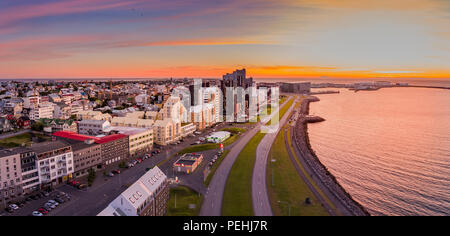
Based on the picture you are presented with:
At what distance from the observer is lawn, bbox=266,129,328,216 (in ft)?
35.2

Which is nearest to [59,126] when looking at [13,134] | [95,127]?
[13,134]

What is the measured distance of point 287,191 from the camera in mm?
12484

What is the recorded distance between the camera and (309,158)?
18.3 meters

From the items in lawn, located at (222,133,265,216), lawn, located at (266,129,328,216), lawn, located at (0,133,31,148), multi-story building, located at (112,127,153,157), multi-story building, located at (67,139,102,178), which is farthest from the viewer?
lawn, located at (0,133,31,148)

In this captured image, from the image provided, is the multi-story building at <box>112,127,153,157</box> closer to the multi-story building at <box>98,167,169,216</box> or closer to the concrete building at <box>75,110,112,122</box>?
the concrete building at <box>75,110,112,122</box>

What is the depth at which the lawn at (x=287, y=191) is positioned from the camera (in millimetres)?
10724

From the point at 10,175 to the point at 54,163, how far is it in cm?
183

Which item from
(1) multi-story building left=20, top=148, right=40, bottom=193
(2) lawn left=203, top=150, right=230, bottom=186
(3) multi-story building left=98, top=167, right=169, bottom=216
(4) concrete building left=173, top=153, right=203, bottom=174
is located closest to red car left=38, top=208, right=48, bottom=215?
(1) multi-story building left=20, top=148, right=40, bottom=193

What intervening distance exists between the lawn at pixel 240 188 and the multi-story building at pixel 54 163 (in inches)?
320

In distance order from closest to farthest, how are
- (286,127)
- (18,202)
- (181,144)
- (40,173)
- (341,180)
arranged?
(18,202), (40,173), (341,180), (181,144), (286,127)

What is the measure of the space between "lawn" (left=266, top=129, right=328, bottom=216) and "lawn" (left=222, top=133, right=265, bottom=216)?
99cm
